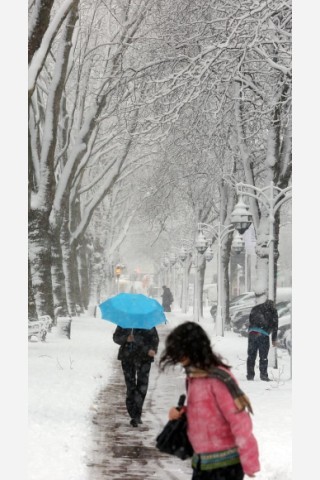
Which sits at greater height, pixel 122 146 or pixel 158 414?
pixel 122 146

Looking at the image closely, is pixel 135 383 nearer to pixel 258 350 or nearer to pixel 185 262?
pixel 258 350

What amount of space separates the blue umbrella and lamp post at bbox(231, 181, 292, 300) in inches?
103

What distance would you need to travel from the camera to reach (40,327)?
501 inches

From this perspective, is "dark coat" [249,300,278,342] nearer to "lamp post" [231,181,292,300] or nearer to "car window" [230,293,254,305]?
"lamp post" [231,181,292,300]

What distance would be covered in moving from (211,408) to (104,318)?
496cm

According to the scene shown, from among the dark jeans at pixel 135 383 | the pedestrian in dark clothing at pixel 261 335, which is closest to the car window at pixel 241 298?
the pedestrian in dark clothing at pixel 261 335

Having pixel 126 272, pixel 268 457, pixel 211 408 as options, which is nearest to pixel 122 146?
pixel 126 272

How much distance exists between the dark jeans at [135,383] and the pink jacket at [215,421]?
4.84 m

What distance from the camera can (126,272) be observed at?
1149 centimetres

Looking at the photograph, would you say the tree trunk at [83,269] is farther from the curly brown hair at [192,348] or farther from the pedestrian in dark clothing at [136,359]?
the curly brown hair at [192,348]

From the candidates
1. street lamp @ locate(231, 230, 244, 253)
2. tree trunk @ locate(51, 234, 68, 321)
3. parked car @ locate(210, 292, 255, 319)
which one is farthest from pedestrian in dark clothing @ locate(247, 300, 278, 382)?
tree trunk @ locate(51, 234, 68, 321)

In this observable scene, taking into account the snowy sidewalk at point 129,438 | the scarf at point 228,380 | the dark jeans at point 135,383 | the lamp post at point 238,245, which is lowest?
the snowy sidewalk at point 129,438

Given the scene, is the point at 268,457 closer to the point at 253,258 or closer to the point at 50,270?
the point at 253,258

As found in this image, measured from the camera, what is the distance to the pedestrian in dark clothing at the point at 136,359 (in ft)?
32.1
